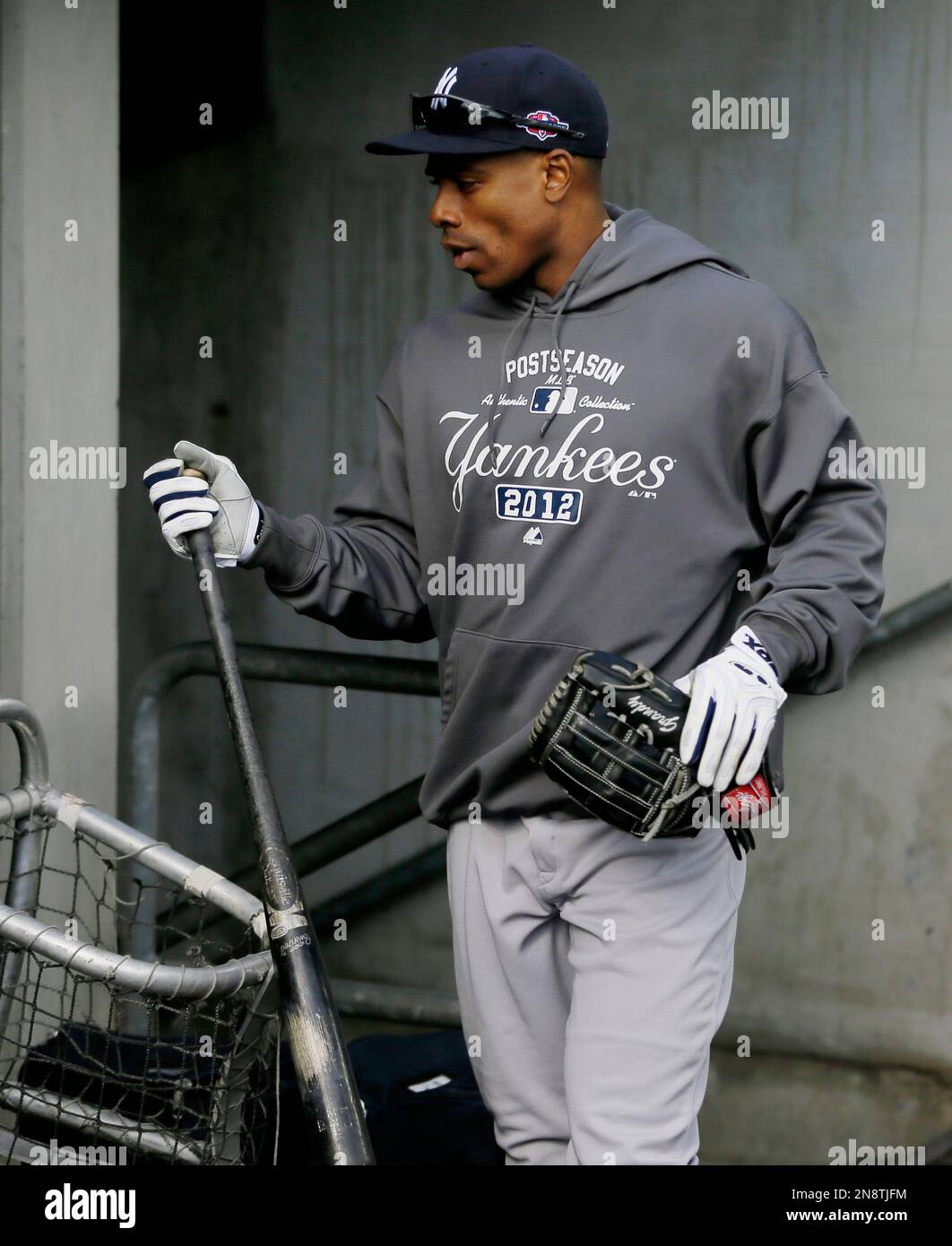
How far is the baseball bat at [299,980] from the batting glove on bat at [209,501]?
184 mm

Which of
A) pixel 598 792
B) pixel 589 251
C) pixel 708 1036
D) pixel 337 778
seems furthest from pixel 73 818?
pixel 337 778

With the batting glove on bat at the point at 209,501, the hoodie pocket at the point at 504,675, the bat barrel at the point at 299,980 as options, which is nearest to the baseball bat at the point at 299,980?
the bat barrel at the point at 299,980

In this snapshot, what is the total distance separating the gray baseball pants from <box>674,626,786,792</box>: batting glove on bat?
0.65ft

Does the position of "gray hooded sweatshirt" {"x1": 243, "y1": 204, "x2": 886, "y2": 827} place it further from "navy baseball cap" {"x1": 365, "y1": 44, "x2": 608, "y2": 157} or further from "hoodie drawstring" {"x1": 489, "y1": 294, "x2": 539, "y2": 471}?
"navy baseball cap" {"x1": 365, "y1": 44, "x2": 608, "y2": 157}

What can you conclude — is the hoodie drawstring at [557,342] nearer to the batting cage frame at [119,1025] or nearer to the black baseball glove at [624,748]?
the black baseball glove at [624,748]

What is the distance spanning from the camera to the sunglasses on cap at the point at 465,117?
5.58 feet

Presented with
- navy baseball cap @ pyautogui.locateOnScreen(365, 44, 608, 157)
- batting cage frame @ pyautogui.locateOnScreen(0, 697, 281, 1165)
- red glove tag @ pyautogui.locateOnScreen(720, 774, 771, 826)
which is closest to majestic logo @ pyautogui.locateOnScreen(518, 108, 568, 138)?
navy baseball cap @ pyautogui.locateOnScreen(365, 44, 608, 157)

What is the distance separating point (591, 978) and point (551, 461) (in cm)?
57

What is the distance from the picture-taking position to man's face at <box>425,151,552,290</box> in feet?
5.67

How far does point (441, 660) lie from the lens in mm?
1905

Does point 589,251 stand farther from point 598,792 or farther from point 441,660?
point 598,792

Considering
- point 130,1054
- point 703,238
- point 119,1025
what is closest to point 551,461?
point 119,1025

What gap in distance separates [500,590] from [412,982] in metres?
1.99

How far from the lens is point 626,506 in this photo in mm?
1683
